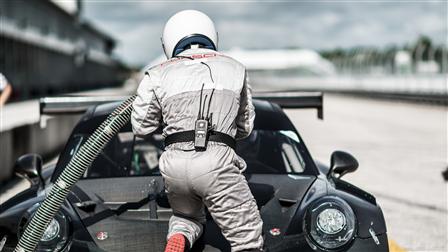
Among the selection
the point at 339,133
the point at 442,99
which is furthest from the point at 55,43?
the point at 339,133

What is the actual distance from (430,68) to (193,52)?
47306 mm

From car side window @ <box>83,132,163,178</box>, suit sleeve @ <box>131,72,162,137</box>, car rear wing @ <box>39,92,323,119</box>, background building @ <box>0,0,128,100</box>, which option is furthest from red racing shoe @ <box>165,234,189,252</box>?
background building @ <box>0,0,128,100</box>

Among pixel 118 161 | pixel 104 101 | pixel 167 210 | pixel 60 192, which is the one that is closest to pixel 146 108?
pixel 60 192

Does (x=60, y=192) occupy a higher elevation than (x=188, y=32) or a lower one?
lower

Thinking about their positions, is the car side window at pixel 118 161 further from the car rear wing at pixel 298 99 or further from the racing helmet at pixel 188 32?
the racing helmet at pixel 188 32

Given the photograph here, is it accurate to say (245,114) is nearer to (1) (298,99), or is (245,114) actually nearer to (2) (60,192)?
(2) (60,192)

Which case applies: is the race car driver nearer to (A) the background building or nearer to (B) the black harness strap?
(B) the black harness strap

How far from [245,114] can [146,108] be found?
48cm

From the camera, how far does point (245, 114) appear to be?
10.7 ft

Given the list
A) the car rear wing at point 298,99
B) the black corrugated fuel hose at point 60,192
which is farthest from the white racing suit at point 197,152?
the car rear wing at point 298,99

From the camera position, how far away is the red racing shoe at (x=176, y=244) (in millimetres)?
2908

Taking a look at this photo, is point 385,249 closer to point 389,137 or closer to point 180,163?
point 180,163

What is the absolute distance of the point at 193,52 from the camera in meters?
3.17

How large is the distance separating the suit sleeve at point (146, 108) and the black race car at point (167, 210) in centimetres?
66
